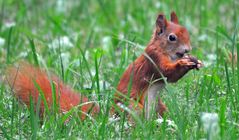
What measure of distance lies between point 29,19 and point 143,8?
1005mm

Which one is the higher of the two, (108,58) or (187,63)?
(108,58)

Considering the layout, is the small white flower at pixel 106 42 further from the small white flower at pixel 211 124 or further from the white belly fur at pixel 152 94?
the small white flower at pixel 211 124

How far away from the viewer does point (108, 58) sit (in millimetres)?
6016

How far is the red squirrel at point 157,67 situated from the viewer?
4.30 meters

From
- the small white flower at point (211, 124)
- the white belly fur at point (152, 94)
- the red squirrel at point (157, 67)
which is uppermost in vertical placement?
the red squirrel at point (157, 67)

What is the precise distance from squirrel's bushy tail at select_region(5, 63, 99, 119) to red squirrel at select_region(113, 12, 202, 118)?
21 centimetres

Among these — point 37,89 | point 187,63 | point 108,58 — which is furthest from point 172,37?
point 108,58

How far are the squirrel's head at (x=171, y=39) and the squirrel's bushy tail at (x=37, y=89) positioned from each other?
1.58 feet

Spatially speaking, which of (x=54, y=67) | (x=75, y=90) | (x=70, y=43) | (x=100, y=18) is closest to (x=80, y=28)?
(x=100, y=18)

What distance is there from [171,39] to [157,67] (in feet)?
0.70

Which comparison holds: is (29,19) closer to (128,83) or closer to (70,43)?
(70,43)

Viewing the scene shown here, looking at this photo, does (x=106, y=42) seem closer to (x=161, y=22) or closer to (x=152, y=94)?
(x=161, y=22)

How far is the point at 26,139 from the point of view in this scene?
4.00 meters

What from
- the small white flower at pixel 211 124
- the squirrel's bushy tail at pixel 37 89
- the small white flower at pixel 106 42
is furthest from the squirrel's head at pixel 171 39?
the small white flower at pixel 106 42
